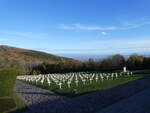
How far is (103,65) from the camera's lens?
40344mm

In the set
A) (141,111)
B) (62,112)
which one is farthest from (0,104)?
(141,111)

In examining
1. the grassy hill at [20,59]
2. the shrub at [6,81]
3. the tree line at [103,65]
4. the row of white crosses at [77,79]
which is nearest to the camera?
the shrub at [6,81]

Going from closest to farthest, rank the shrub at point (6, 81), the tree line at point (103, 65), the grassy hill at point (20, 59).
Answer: the shrub at point (6, 81), the tree line at point (103, 65), the grassy hill at point (20, 59)

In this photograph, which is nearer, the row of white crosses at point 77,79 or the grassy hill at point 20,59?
the row of white crosses at point 77,79

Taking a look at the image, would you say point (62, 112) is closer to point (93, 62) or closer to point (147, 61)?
point (147, 61)

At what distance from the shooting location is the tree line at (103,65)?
3528 cm

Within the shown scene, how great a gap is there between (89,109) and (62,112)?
1239 mm

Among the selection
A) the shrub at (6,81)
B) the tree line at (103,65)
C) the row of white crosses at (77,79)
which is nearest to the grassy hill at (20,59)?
the tree line at (103,65)

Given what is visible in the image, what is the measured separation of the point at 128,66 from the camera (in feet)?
119

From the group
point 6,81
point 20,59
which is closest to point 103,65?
point 6,81

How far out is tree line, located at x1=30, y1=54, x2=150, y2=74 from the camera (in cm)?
3528

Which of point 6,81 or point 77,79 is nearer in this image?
point 6,81

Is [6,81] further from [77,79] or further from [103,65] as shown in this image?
[103,65]

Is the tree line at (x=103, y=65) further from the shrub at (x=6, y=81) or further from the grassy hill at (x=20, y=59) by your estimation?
the shrub at (x=6, y=81)
